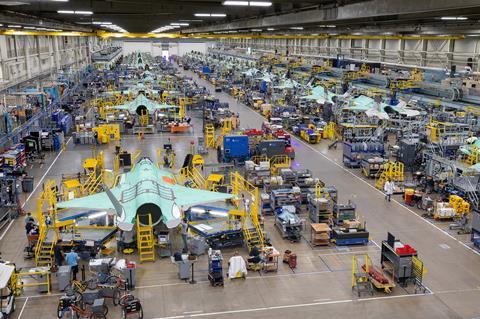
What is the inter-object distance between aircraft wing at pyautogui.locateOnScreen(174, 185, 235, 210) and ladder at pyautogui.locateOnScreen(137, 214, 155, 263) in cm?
205

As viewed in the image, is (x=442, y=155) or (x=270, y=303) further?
(x=442, y=155)

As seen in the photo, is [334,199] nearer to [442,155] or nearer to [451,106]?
[442,155]

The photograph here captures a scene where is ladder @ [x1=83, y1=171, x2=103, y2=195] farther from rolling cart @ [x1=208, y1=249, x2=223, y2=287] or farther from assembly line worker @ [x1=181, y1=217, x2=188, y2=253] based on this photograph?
rolling cart @ [x1=208, y1=249, x2=223, y2=287]

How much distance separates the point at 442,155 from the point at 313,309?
2242 cm

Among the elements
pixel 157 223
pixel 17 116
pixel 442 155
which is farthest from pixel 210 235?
pixel 17 116

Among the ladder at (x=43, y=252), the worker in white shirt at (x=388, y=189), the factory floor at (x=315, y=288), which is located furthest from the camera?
the worker in white shirt at (x=388, y=189)

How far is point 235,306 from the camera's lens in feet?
59.6

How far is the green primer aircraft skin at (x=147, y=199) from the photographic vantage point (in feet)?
69.3

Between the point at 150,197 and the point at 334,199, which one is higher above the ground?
the point at 150,197

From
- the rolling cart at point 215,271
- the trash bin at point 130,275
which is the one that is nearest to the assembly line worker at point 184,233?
the rolling cart at point 215,271

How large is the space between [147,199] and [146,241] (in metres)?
1.95

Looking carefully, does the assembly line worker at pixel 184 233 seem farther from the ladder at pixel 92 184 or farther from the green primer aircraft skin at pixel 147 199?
the ladder at pixel 92 184

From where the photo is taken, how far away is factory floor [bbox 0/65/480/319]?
703 inches

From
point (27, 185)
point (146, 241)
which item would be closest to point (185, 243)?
point (146, 241)
